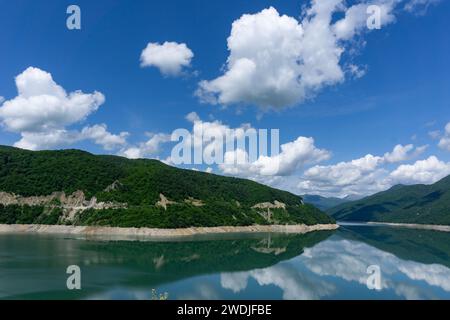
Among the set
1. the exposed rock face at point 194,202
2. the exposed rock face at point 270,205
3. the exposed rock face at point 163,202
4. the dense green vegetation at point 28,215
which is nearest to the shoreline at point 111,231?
the dense green vegetation at point 28,215

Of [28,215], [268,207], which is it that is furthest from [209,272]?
[268,207]

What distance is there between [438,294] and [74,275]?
4292 centimetres

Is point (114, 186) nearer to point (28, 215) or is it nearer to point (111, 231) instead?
point (111, 231)

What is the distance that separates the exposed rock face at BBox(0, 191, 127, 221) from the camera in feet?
418

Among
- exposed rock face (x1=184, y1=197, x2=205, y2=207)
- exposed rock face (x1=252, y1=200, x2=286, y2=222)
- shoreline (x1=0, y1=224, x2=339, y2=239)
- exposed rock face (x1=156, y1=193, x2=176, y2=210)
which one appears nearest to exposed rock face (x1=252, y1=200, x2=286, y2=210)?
exposed rock face (x1=252, y1=200, x2=286, y2=222)

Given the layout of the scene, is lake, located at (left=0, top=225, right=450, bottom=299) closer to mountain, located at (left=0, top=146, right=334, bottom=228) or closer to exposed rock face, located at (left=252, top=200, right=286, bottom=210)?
mountain, located at (left=0, top=146, right=334, bottom=228)

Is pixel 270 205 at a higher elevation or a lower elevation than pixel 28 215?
higher

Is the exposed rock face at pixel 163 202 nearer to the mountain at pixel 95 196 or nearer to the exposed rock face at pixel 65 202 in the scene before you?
the mountain at pixel 95 196

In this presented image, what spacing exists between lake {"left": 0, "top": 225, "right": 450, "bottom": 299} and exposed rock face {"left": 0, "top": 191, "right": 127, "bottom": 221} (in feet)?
121

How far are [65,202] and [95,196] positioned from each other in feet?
32.2

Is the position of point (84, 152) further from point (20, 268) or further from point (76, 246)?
point (20, 268)

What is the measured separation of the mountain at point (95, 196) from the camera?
123375mm

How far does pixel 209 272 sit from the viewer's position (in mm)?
58188
